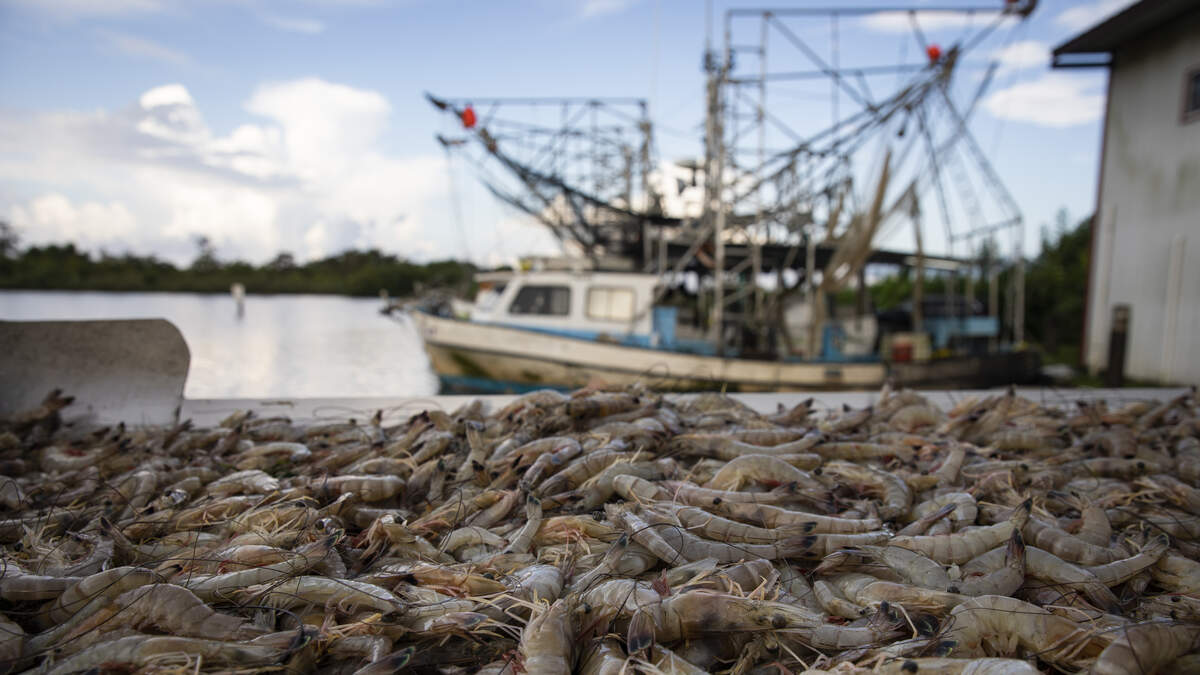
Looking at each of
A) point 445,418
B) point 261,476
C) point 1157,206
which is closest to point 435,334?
point 445,418

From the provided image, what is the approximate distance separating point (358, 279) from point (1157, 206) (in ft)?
218

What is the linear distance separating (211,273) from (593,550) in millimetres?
80476

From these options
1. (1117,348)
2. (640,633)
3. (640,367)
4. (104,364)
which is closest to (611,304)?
(640,367)

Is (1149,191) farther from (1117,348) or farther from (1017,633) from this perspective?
(1017,633)

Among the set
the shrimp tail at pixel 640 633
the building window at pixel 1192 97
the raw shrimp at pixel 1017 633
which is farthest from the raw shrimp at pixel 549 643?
the building window at pixel 1192 97

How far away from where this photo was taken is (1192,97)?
9.85 metres

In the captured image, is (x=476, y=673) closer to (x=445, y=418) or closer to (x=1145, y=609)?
(x=1145, y=609)

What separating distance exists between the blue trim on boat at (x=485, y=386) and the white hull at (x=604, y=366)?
0.08m

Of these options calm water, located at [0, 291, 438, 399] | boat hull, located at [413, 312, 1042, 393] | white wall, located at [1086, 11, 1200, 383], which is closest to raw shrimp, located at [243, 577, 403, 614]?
calm water, located at [0, 291, 438, 399]

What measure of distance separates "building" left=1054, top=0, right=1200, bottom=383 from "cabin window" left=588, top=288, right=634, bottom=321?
897cm

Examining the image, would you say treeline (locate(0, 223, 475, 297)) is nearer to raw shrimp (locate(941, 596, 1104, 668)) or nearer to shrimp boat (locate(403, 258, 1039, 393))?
shrimp boat (locate(403, 258, 1039, 393))

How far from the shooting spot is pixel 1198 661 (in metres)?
1.58

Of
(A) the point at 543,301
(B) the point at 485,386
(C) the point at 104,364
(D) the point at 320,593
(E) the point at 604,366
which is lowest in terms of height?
(B) the point at 485,386

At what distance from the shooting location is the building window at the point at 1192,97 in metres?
9.73
